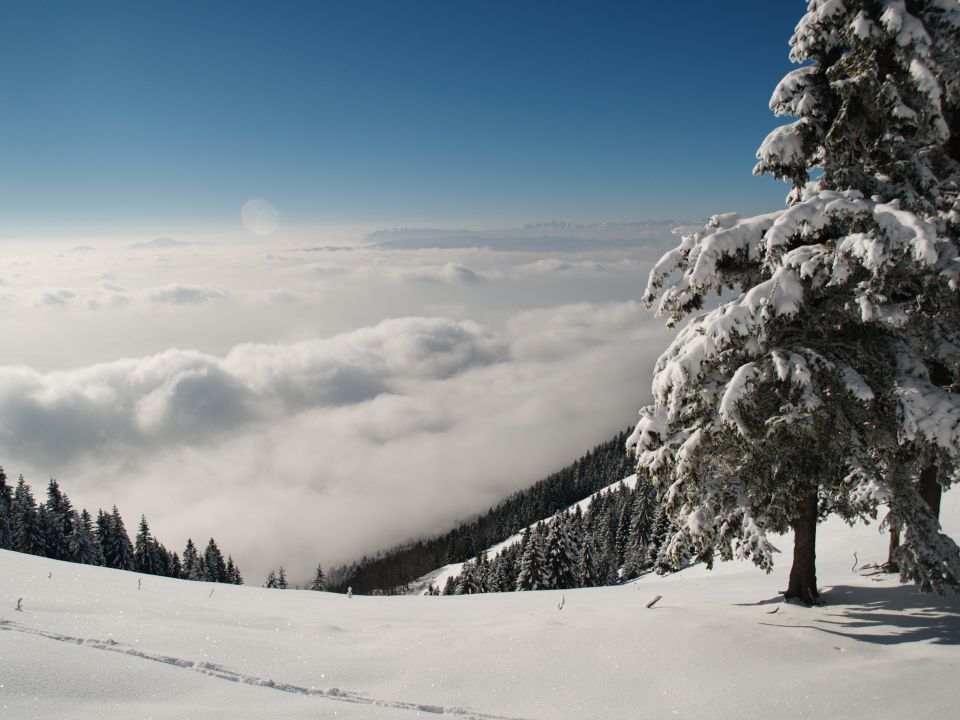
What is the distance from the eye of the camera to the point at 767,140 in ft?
31.0

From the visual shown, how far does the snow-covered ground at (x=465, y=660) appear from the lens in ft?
16.8

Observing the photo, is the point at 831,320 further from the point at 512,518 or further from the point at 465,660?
the point at 512,518

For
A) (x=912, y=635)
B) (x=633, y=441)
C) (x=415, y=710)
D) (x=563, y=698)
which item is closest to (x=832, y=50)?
(x=633, y=441)

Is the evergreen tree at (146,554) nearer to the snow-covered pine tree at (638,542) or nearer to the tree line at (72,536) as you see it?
the tree line at (72,536)

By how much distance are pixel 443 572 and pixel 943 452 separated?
115 metres

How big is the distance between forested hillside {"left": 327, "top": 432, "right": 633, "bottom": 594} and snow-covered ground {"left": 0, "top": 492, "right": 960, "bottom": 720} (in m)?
110

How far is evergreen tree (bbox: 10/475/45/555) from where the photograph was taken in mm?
46250

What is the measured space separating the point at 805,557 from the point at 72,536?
59.7 metres

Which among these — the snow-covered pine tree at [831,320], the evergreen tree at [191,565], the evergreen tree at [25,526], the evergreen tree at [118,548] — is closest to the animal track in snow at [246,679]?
the snow-covered pine tree at [831,320]

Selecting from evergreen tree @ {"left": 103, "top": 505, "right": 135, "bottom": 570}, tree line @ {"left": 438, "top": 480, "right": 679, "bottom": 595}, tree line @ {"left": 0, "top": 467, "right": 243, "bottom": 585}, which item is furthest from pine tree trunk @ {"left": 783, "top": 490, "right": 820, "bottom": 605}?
evergreen tree @ {"left": 103, "top": 505, "right": 135, "bottom": 570}

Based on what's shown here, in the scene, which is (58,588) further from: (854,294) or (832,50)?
(832,50)

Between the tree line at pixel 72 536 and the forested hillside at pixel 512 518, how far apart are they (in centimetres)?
6811

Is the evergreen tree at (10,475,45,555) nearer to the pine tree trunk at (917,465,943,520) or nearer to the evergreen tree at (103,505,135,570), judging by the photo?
the evergreen tree at (103,505,135,570)

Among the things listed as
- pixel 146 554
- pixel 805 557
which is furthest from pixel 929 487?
pixel 146 554
